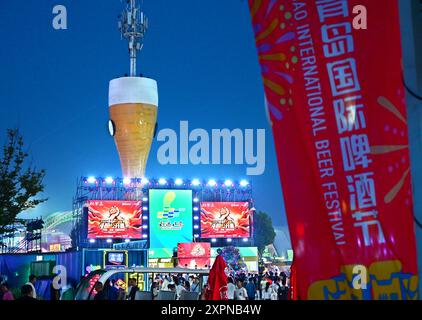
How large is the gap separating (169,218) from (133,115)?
30.3 meters

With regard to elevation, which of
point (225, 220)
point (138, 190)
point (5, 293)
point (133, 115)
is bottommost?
point (5, 293)

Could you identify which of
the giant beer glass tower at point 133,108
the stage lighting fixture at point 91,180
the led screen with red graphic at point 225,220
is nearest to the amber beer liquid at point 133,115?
the giant beer glass tower at point 133,108

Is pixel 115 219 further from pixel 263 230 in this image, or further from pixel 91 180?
pixel 263 230

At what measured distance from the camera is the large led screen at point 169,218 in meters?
54.3

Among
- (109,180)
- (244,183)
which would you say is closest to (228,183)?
(244,183)

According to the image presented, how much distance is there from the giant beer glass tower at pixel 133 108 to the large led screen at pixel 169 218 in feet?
95.8

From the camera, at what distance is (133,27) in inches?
3506

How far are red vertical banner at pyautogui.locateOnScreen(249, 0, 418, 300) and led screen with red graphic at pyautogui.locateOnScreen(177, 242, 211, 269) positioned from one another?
113 ft

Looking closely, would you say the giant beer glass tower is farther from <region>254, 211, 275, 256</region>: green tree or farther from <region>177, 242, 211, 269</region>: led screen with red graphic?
<region>177, 242, 211, 269</region>: led screen with red graphic

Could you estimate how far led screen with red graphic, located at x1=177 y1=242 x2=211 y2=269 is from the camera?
123 feet

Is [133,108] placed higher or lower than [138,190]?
higher
